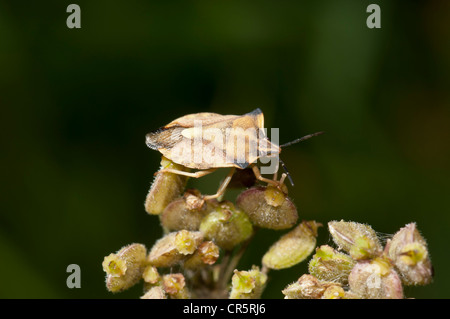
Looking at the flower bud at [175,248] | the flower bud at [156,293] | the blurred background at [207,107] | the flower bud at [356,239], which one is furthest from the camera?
the blurred background at [207,107]

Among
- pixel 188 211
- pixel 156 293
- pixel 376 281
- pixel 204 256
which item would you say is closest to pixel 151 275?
pixel 156 293

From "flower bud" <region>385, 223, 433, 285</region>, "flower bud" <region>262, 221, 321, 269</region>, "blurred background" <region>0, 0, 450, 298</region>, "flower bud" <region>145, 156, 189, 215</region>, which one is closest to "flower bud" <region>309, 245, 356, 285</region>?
"flower bud" <region>385, 223, 433, 285</region>

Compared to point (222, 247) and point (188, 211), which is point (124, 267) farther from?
point (222, 247)

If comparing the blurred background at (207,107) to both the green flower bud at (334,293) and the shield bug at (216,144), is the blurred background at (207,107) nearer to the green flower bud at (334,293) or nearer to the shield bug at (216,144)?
the shield bug at (216,144)

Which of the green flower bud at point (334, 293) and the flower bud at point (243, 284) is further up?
the green flower bud at point (334, 293)

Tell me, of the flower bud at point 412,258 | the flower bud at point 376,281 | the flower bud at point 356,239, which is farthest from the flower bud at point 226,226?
the flower bud at point 412,258

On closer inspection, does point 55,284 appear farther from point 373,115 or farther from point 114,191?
point 373,115

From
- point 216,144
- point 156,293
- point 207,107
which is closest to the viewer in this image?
point 156,293

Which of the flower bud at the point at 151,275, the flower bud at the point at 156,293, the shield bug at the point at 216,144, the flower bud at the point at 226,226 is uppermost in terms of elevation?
the shield bug at the point at 216,144
